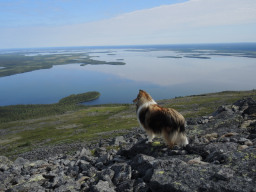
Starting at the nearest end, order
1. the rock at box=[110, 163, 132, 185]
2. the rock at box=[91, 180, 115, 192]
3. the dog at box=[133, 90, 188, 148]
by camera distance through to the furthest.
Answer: the rock at box=[91, 180, 115, 192], the rock at box=[110, 163, 132, 185], the dog at box=[133, 90, 188, 148]

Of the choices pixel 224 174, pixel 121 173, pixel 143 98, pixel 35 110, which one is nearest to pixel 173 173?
pixel 224 174

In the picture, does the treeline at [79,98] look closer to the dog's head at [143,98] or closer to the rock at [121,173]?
the dog's head at [143,98]

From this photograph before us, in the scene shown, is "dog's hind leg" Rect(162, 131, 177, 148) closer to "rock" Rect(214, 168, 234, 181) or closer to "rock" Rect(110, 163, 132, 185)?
"rock" Rect(110, 163, 132, 185)

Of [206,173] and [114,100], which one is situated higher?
[206,173]

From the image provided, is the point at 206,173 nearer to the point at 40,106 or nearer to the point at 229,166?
the point at 229,166

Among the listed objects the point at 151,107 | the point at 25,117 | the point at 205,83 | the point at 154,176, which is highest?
the point at 151,107

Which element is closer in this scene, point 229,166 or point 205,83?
point 229,166

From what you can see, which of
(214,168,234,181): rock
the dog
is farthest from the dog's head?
(214,168,234,181): rock

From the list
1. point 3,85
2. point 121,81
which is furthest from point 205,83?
point 3,85
